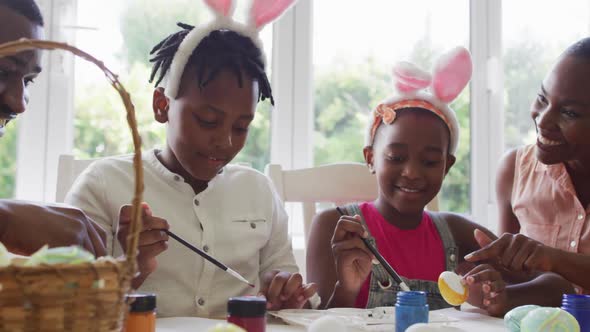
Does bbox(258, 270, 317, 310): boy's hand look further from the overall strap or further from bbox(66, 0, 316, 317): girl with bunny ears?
the overall strap

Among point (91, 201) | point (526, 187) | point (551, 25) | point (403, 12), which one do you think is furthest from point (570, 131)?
point (551, 25)

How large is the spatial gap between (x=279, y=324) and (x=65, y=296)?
52 centimetres

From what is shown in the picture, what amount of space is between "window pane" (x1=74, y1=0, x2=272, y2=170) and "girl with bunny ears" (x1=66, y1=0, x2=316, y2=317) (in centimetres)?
77

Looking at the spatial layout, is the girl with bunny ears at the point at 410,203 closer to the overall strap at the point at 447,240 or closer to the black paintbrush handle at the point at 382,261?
the overall strap at the point at 447,240

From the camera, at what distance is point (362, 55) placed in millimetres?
2482

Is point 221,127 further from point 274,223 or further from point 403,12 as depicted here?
point 403,12

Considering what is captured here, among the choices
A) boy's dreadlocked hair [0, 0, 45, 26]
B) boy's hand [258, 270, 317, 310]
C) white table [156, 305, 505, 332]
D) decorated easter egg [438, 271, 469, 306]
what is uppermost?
boy's dreadlocked hair [0, 0, 45, 26]

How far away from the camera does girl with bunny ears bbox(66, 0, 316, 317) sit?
1276 mm

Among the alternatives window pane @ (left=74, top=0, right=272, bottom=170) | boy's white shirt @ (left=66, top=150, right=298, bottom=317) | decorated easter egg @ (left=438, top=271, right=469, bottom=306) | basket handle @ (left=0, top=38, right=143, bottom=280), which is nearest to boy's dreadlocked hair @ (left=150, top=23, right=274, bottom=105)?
boy's white shirt @ (left=66, top=150, right=298, bottom=317)

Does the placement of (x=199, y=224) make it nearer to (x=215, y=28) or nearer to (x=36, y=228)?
(x=215, y=28)

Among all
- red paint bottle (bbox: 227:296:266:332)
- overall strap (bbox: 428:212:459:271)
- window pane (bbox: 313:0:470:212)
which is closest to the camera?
red paint bottle (bbox: 227:296:266:332)

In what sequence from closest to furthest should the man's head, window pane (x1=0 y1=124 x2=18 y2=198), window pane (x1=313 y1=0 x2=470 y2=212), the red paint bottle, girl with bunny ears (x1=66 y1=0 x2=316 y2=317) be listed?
the red paint bottle
the man's head
girl with bunny ears (x1=66 y1=0 x2=316 y2=317)
window pane (x1=0 y1=124 x2=18 y2=198)
window pane (x1=313 y1=0 x2=470 y2=212)

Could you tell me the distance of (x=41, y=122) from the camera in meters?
2.08

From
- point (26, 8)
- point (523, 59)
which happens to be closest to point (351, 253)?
point (26, 8)
